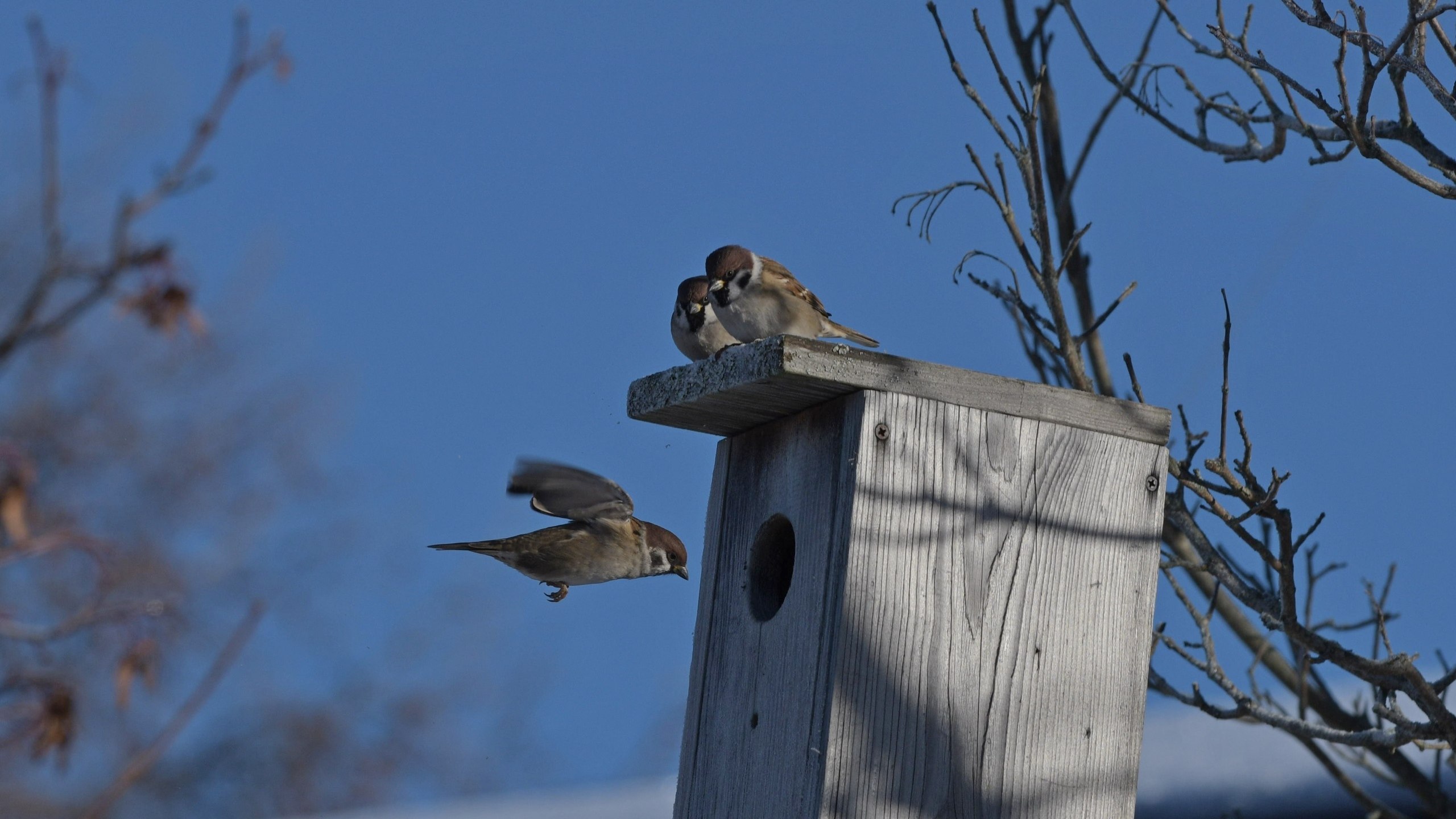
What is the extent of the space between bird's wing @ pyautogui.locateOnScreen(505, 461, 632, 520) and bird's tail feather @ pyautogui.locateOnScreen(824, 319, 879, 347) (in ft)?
3.36

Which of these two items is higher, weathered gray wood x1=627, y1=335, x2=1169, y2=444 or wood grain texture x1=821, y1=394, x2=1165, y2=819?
weathered gray wood x1=627, y1=335, x2=1169, y2=444

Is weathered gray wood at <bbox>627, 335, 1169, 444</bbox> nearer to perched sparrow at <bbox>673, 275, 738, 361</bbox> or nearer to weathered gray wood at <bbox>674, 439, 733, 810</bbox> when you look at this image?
weathered gray wood at <bbox>674, 439, 733, 810</bbox>

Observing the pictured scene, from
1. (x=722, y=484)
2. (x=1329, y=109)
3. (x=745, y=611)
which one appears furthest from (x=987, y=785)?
(x=1329, y=109)

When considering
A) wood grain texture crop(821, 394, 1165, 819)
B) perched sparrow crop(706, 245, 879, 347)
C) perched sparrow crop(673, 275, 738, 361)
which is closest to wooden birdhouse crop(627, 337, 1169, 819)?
wood grain texture crop(821, 394, 1165, 819)

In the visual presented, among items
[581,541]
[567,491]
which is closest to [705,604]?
[567,491]

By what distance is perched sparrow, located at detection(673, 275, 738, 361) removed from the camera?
3602 mm

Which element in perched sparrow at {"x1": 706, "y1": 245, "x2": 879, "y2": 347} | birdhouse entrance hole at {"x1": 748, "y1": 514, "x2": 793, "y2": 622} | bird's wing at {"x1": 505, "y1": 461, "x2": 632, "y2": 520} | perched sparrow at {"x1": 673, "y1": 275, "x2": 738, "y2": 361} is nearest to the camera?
birdhouse entrance hole at {"x1": 748, "y1": 514, "x2": 793, "y2": 622}

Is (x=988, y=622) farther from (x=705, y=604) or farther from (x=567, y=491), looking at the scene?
(x=567, y=491)

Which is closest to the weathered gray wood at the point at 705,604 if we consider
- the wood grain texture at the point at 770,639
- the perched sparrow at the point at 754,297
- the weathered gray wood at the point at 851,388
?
the wood grain texture at the point at 770,639

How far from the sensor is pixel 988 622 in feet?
7.45

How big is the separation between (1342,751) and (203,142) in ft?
8.04

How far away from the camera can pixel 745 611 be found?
2533mm

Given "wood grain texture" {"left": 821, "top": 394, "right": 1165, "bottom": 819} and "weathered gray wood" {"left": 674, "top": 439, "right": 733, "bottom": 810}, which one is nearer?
"wood grain texture" {"left": 821, "top": 394, "right": 1165, "bottom": 819}

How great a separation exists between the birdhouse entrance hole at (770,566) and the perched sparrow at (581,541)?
39 centimetres
